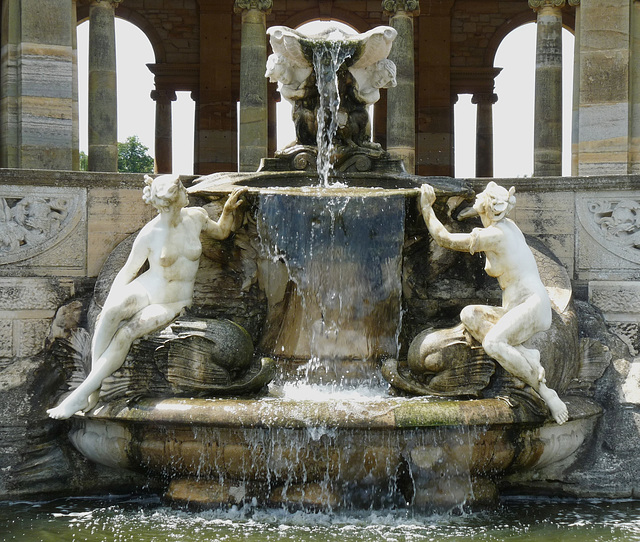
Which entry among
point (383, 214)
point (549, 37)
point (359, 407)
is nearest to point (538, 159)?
point (549, 37)

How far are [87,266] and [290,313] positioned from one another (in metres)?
2.37

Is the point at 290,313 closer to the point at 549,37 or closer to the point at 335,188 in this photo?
the point at 335,188

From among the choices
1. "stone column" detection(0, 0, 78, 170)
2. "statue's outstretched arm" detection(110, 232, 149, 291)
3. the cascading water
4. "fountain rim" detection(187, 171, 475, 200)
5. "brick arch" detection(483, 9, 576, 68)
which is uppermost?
"brick arch" detection(483, 9, 576, 68)

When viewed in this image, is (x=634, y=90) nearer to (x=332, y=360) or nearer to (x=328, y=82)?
(x=328, y=82)

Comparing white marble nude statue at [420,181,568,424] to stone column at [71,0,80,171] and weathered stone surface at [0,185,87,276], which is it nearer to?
weathered stone surface at [0,185,87,276]

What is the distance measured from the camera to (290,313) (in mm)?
13031

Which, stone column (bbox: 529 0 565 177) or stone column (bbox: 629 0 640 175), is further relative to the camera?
stone column (bbox: 529 0 565 177)

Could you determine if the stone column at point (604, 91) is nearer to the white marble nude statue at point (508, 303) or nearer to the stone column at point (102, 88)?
the stone column at point (102, 88)

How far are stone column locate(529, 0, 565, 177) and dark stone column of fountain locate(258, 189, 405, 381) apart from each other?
549 inches

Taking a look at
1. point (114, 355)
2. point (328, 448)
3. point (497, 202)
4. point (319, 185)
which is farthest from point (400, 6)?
point (328, 448)

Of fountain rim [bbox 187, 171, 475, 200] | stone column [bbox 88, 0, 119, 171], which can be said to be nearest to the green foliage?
stone column [bbox 88, 0, 119, 171]

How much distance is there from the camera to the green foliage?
7056 centimetres

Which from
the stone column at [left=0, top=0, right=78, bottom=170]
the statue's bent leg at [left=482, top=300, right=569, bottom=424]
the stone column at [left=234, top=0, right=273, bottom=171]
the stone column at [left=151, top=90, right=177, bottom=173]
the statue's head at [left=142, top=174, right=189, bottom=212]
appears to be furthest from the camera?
the stone column at [left=151, top=90, right=177, bottom=173]

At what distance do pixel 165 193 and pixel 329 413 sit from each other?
277 centimetres
